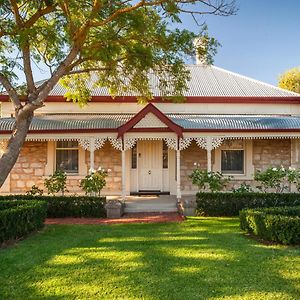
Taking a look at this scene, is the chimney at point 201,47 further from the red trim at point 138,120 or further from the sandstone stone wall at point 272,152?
the sandstone stone wall at point 272,152

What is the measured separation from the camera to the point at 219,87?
17.3 m

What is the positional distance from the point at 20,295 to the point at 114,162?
1016 centimetres

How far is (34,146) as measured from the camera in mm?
14648

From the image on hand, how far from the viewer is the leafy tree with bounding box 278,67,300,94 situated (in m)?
39.0

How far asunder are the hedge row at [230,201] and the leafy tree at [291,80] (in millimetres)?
30676

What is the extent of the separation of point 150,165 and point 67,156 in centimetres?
362

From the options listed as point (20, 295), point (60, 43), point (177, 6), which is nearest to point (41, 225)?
point (20, 295)

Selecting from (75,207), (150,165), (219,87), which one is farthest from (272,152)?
(75,207)

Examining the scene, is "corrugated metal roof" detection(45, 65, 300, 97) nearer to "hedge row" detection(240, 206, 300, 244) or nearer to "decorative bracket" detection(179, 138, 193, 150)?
"decorative bracket" detection(179, 138, 193, 150)

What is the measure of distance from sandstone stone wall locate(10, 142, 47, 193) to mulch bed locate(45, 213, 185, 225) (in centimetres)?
379

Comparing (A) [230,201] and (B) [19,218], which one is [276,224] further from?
(B) [19,218]

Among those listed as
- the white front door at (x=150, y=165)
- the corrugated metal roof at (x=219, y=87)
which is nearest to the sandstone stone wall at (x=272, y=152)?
the corrugated metal roof at (x=219, y=87)

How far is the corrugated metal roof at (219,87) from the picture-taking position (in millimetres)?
16266

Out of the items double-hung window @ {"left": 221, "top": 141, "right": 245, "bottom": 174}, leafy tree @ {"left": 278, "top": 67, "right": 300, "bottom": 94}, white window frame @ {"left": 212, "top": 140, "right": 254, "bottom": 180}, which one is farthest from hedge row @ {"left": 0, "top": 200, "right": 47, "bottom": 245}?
leafy tree @ {"left": 278, "top": 67, "right": 300, "bottom": 94}
